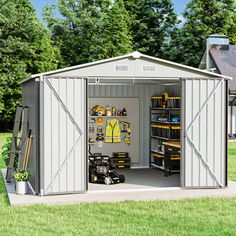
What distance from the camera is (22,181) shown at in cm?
903

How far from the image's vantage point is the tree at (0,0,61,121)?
26.0 meters

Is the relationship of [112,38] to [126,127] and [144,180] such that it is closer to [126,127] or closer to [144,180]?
[126,127]

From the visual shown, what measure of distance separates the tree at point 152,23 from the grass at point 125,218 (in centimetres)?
2509

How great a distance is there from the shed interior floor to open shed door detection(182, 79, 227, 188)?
755 mm

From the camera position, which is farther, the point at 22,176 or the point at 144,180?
the point at 144,180

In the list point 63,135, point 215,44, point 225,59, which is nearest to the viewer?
point 63,135

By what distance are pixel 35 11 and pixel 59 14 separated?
3.29 m

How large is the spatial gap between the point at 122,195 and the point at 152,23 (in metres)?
26.7

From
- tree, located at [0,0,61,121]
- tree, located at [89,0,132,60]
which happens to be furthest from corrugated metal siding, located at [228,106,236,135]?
tree, located at [0,0,61,121]

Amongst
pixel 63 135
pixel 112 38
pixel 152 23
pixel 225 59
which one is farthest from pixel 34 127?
pixel 152 23

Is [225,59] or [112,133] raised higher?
[225,59]

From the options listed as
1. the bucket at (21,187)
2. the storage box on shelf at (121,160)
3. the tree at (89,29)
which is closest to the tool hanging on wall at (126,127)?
the storage box on shelf at (121,160)

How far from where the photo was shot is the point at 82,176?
9.00 metres

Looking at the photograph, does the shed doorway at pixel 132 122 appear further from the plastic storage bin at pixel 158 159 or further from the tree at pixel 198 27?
the tree at pixel 198 27
